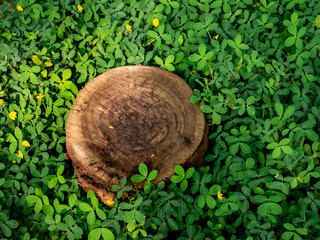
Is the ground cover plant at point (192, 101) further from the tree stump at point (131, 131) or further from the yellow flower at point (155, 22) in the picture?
the tree stump at point (131, 131)

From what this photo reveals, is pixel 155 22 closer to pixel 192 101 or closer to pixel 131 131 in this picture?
pixel 192 101

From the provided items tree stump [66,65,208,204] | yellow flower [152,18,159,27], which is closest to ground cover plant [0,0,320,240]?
yellow flower [152,18,159,27]

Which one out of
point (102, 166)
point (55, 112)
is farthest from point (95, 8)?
point (102, 166)

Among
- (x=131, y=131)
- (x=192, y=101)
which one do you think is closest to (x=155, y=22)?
(x=192, y=101)

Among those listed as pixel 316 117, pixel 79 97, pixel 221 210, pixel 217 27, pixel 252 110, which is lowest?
pixel 221 210

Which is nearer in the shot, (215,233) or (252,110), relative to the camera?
(215,233)

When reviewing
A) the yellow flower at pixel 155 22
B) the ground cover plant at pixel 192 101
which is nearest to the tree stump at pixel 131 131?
the ground cover plant at pixel 192 101

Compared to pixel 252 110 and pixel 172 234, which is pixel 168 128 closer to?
pixel 252 110
